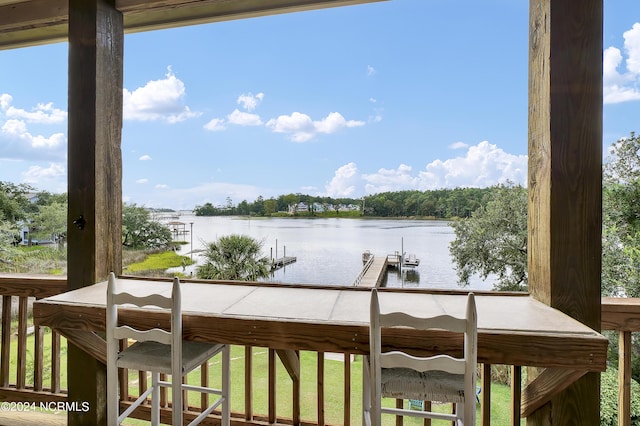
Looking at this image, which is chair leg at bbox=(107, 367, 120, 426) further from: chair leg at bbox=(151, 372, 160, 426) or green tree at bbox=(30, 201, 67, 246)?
green tree at bbox=(30, 201, 67, 246)

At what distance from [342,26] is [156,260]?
198cm

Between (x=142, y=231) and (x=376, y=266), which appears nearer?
(x=376, y=266)

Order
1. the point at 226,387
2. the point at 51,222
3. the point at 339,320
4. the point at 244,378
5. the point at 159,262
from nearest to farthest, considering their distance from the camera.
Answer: the point at 339,320 → the point at 226,387 → the point at 244,378 → the point at 159,262 → the point at 51,222

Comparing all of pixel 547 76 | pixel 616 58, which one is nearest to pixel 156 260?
pixel 547 76

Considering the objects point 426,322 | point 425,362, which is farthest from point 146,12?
point 425,362

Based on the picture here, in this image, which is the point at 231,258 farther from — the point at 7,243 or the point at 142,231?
the point at 7,243

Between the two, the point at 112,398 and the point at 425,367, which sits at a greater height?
the point at 425,367

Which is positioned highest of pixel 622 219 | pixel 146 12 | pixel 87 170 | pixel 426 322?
pixel 146 12

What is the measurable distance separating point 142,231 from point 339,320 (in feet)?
5.37

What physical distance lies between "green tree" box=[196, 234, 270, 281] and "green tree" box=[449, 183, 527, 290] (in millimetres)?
1227

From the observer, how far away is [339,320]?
1.29 meters

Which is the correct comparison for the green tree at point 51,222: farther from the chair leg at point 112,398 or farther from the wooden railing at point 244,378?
the chair leg at point 112,398

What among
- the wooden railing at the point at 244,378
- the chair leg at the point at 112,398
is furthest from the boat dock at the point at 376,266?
the chair leg at the point at 112,398

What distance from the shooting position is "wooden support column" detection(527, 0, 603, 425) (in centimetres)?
137
